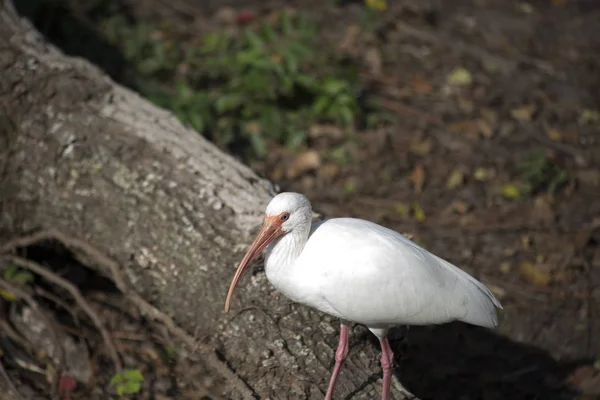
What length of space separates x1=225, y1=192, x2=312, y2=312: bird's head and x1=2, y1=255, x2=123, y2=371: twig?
1094 mm

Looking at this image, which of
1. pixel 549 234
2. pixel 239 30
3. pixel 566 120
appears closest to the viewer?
pixel 549 234

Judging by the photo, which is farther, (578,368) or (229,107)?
(229,107)

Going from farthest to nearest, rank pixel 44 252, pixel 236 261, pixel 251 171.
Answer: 1. pixel 44 252
2. pixel 251 171
3. pixel 236 261

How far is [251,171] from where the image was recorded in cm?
412

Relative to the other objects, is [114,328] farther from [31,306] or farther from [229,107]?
[229,107]

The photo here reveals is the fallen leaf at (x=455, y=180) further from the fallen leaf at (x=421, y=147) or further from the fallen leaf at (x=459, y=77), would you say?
the fallen leaf at (x=459, y=77)

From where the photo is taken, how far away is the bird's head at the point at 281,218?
324 cm

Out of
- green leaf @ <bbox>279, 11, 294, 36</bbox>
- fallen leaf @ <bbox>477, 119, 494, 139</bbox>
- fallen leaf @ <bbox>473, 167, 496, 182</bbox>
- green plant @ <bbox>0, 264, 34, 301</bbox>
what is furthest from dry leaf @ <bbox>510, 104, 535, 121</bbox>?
green plant @ <bbox>0, 264, 34, 301</bbox>

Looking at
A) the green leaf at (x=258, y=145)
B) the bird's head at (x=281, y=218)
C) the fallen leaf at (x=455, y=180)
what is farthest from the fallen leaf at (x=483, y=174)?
the bird's head at (x=281, y=218)

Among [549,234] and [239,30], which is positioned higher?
[239,30]

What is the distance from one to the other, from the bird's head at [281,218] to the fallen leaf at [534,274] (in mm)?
2286

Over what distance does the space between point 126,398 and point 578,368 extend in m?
2.80

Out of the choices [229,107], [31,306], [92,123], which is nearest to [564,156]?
[229,107]

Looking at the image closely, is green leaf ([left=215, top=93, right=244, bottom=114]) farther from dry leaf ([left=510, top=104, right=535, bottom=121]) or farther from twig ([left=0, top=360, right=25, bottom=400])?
twig ([left=0, top=360, right=25, bottom=400])
